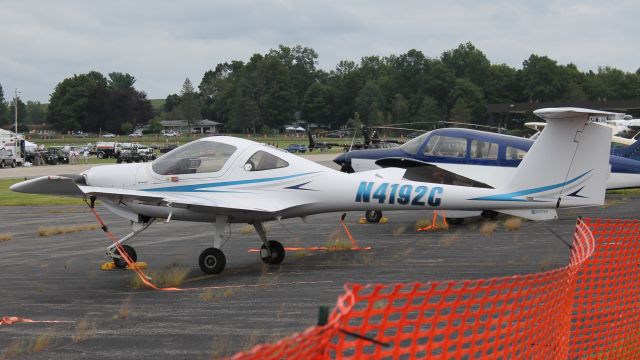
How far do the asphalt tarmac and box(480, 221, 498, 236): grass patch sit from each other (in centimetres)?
16

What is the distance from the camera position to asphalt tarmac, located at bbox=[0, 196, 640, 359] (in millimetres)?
8734

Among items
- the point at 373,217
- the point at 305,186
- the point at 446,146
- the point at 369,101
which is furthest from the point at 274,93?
the point at 305,186

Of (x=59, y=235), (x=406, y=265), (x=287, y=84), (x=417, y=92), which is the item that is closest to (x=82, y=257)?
(x=59, y=235)

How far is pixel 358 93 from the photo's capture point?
130m

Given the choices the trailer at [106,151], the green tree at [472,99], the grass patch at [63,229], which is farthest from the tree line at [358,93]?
the grass patch at [63,229]

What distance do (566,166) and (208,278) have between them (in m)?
6.13

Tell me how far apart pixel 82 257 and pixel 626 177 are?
14616 millimetres

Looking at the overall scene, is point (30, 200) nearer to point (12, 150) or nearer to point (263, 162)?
point (263, 162)

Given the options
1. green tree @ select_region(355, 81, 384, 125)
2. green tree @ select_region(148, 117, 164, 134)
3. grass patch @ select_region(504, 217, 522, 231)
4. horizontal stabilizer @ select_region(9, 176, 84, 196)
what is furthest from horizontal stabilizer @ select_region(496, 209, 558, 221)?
green tree @ select_region(148, 117, 164, 134)

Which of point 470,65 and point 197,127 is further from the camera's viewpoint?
point 197,127

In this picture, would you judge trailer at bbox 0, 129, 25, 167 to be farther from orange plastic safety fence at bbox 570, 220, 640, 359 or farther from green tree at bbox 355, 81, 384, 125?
orange plastic safety fence at bbox 570, 220, 640, 359

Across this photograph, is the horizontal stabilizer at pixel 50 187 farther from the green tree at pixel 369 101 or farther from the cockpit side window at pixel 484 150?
the green tree at pixel 369 101

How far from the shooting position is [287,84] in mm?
155625

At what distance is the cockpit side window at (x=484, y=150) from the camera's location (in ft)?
65.9
